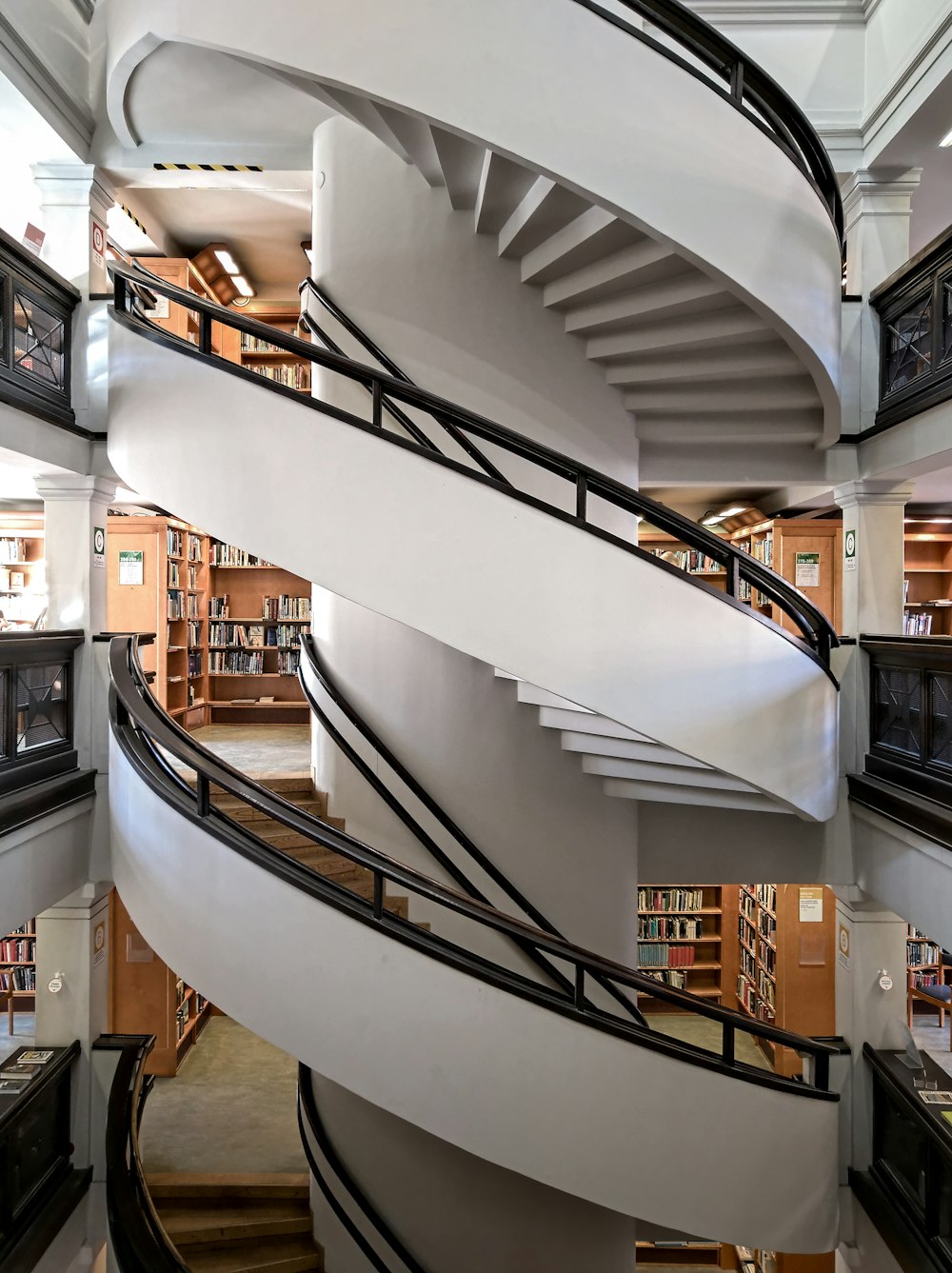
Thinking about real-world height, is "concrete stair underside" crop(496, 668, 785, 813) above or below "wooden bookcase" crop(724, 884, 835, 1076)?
above

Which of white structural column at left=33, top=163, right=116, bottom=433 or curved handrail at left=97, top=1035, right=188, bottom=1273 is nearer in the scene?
curved handrail at left=97, top=1035, right=188, bottom=1273

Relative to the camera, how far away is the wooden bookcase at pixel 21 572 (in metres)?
7.35

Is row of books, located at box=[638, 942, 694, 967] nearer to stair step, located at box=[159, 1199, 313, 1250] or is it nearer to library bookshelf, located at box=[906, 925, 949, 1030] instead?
library bookshelf, located at box=[906, 925, 949, 1030]

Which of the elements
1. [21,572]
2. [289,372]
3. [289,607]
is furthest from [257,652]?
[289,372]

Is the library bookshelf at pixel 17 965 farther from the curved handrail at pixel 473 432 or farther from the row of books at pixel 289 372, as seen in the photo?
the curved handrail at pixel 473 432

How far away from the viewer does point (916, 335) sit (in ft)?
13.7

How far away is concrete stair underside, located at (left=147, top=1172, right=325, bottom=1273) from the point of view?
15.3 ft

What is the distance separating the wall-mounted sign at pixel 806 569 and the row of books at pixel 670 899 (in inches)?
113

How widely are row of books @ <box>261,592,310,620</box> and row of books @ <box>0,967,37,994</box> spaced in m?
3.34

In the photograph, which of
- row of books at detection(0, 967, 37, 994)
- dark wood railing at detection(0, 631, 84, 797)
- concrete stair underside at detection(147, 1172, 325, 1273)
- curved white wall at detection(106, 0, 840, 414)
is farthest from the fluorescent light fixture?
concrete stair underside at detection(147, 1172, 325, 1273)

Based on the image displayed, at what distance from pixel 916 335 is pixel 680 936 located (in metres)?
5.27

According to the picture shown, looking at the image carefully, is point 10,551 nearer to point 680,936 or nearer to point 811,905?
point 680,936

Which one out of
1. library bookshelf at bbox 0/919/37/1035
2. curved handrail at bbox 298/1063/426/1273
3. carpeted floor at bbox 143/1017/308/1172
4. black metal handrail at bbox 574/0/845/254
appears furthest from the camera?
library bookshelf at bbox 0/919/37/1035

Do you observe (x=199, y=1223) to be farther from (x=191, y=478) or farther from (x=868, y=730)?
(x=868, y=730)
